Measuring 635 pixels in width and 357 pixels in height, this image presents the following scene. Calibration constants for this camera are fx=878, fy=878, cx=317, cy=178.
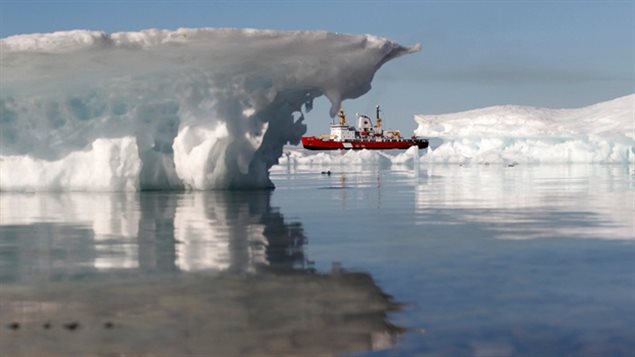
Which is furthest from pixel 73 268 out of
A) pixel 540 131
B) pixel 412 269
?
pixel 540 131

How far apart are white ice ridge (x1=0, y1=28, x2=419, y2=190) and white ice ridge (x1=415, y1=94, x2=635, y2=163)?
54.6 meters

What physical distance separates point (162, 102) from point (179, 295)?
16.2 m

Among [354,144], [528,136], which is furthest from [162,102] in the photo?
[354,144]

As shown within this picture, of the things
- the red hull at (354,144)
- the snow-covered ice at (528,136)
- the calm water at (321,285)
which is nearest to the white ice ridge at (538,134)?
the snow-covered ice at (528,136)

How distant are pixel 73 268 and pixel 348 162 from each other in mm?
81406

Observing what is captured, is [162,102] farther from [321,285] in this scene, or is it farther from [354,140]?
[354,140]

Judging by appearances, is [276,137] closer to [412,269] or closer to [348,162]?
[412,269]

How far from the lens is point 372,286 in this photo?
253 inches

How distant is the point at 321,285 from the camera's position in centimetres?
655

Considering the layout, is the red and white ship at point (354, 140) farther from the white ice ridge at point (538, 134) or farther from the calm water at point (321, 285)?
the calm water at point (321, 285)

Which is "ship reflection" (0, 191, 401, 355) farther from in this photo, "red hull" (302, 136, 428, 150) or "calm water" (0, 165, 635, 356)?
"red hull" (302, 136, 428, 150)

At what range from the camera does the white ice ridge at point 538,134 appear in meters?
72.5

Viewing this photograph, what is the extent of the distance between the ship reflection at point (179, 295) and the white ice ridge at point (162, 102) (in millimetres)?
8861

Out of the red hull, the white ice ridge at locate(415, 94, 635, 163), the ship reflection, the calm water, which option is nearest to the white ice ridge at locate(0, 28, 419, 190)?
the calm water
